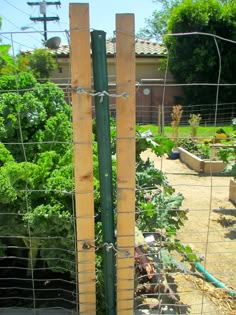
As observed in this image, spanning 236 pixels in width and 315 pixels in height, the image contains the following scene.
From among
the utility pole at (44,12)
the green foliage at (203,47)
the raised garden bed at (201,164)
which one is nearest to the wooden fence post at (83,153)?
the raised garden bed at (201,164)

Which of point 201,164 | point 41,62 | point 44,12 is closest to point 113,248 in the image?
point 201,164

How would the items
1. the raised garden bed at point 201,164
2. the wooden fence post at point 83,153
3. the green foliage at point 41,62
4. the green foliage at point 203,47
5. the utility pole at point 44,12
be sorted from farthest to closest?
the utility pole at point 44,12 → the green foliage at point 41,62 → the green foliage at point 203,47 → the raised garden bed at point 201,164 → the wooden fence post at point 83,153

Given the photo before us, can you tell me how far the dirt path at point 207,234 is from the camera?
9.84ft

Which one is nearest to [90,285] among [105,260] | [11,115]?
[105,260]

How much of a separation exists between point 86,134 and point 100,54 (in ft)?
1.37

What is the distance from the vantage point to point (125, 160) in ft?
6.68

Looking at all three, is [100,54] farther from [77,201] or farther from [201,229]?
[201,229]

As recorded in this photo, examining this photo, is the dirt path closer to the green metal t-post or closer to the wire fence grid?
the wire fence grid

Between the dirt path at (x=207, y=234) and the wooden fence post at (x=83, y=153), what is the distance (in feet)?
1.92

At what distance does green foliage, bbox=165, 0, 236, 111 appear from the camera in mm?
18344

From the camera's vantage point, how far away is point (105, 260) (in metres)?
2.28

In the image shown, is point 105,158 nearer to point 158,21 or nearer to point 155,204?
point 155,204

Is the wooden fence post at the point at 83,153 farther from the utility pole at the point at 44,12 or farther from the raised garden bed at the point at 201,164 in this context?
the utility pole at the point at 44,12

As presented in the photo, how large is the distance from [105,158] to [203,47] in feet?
57.1
